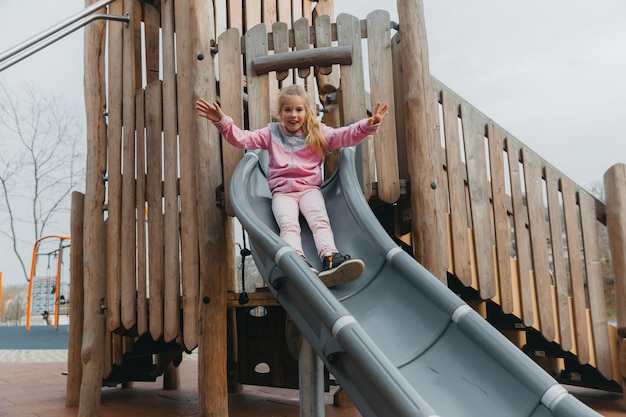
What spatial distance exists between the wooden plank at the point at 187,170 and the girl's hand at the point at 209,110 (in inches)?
18.1

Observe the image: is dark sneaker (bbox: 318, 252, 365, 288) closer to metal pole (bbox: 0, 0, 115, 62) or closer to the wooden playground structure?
the wooden playground structure

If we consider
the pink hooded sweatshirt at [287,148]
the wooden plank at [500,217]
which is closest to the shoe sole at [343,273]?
the pink hooded sweatshirt at [287,148]

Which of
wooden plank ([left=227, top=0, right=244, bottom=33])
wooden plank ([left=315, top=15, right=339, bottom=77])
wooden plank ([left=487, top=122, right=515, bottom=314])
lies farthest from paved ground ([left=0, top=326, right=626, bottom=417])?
wooden plank ([left=227, top=0, right=244, bottom=33])

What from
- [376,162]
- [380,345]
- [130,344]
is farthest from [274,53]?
[130,344]

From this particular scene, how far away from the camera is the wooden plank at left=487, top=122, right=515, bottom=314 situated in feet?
13.0

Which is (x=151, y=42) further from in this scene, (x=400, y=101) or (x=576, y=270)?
(x=576, y=270)

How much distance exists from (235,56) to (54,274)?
10672 millimetres

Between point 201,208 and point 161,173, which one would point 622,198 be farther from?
point 161,173

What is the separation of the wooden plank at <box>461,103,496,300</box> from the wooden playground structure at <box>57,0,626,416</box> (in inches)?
0.4

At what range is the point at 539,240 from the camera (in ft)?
13.8

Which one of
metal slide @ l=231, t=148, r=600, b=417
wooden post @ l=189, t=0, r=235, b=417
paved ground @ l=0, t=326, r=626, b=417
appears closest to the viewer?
metal slide @ l=231, t=148, r=600, b=417

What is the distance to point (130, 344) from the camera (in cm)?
478

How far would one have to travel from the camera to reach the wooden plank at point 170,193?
3.84 m

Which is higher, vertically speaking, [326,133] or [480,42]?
A: [480,42]
